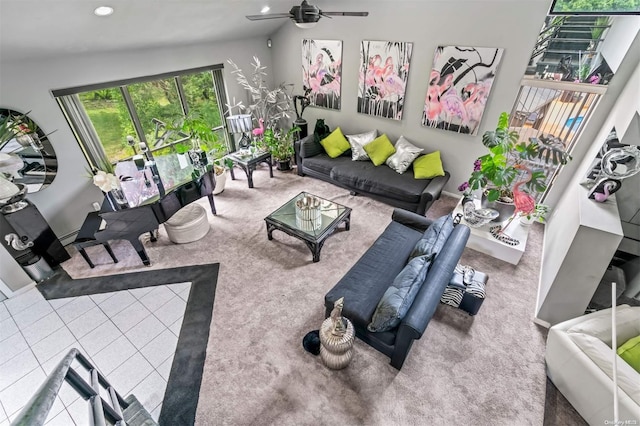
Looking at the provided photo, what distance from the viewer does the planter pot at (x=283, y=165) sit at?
5371 mm

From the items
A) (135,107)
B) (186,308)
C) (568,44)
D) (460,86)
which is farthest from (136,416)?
(568,44)

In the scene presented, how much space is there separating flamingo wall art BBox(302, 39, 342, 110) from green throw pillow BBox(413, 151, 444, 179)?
1.94m

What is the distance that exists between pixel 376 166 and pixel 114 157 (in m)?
4.14

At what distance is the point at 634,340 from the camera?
6.27 ft

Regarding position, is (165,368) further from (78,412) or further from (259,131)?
(259,131)

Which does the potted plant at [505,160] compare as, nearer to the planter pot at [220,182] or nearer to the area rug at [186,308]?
the area rug at [186,308]

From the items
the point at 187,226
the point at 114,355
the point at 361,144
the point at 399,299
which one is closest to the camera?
the point at 399,299

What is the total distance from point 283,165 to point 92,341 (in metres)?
3.75

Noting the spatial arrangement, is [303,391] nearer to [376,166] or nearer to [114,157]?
[376,166]

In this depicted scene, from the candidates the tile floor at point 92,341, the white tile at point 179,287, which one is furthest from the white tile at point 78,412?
the white tile at point 179,287

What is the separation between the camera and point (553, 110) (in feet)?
12.4

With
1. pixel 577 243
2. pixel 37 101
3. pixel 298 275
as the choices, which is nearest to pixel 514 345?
pixel 577 243

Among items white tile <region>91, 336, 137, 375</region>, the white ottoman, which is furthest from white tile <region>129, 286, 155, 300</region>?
the white ottoman

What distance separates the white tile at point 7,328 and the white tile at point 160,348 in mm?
1366
